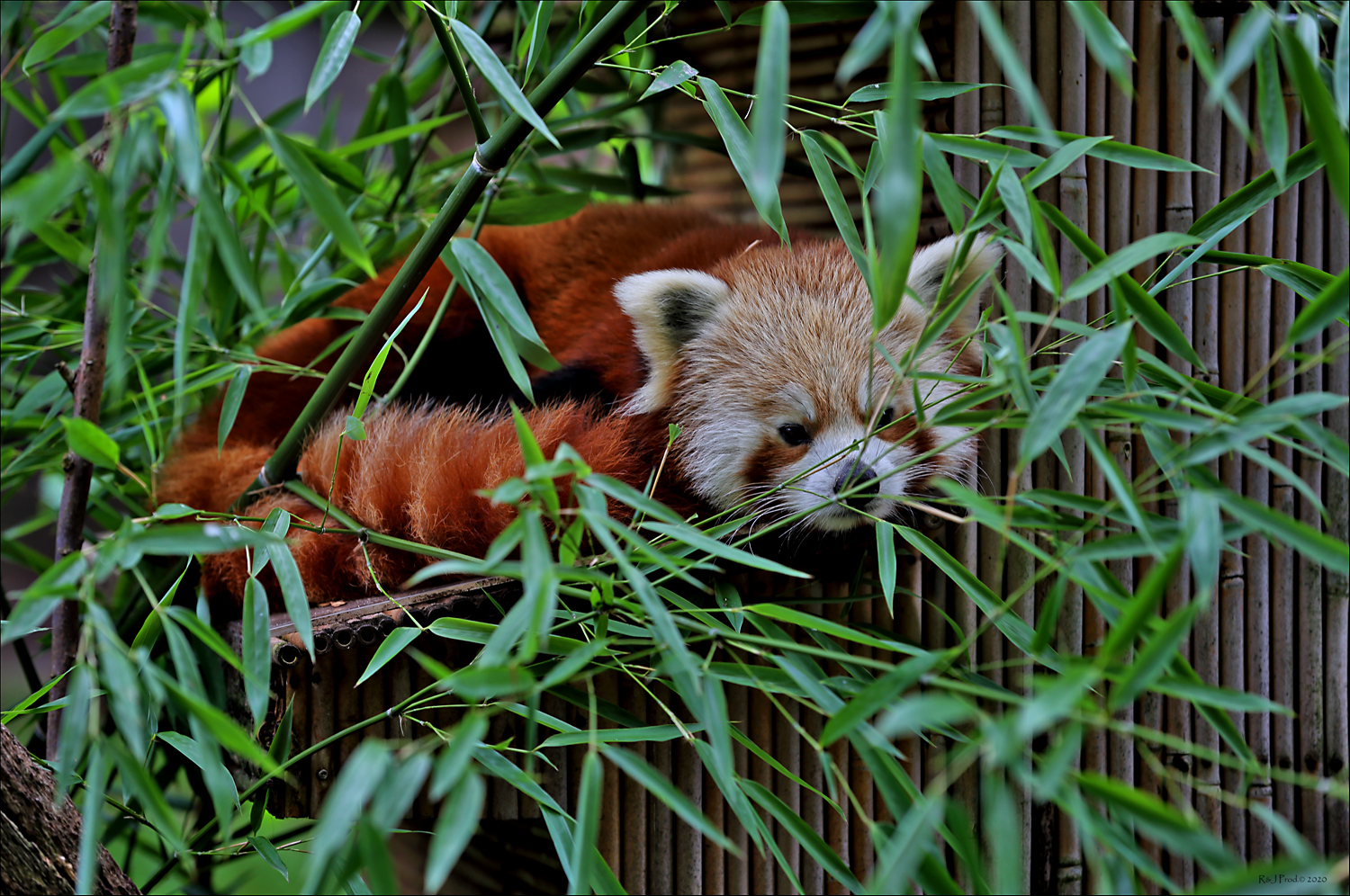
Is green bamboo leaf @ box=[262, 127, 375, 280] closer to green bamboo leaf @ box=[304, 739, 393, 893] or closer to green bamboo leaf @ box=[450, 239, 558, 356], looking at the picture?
green bamboo leaf @ box=[450, 239, 558, 356]

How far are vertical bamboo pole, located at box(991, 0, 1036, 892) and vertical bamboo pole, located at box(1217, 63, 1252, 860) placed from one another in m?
0.38

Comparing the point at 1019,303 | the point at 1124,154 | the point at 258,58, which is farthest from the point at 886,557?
the point at 258,58

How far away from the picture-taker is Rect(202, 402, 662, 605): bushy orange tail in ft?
4.58

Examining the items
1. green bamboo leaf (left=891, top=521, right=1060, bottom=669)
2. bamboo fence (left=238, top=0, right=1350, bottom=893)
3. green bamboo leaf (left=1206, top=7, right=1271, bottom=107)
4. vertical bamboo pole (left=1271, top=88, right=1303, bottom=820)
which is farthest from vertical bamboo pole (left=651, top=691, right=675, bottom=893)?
green bamboo leaf (left=1206, top=7, right=1271, bottom=107)

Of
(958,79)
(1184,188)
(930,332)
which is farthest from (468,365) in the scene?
(1184,188)

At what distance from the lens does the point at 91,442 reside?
37.4 inches

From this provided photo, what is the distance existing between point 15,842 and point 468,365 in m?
1.20

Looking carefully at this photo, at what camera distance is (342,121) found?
182 inches

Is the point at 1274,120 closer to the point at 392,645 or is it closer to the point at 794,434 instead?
the point at 794,434

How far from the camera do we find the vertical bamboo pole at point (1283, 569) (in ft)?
5.61

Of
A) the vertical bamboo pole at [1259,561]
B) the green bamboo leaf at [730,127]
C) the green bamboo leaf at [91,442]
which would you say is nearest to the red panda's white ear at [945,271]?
the green bamboo leaf at [730,127]

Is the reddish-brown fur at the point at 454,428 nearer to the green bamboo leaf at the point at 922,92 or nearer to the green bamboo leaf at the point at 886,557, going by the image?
the green bamboo leaf at the point at 886,557

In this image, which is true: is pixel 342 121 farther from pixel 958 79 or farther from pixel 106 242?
pixel 106 242

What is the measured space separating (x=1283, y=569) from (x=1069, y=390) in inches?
49.8
